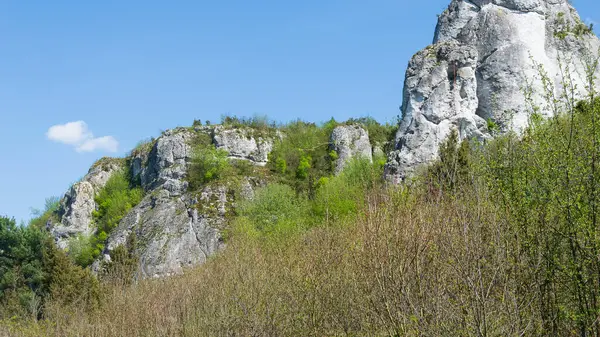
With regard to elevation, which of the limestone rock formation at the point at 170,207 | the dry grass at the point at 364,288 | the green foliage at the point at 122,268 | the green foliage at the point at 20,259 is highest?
the limestone rock formation at the point at 170,207

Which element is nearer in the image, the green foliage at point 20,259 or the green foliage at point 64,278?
the green foliage at point 64,278

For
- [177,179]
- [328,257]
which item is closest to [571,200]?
[328,257]

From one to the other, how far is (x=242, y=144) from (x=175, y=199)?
10.1 metres

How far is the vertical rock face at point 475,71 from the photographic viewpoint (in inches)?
1571

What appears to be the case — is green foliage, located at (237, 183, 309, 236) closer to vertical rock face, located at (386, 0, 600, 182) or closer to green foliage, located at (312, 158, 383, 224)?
green foliage, located at (312, 158, 383, 224)

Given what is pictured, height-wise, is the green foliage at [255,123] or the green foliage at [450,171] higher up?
the green foliage at [255,123]

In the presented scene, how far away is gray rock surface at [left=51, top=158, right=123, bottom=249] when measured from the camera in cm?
6656

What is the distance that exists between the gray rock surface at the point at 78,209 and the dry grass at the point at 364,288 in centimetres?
4945

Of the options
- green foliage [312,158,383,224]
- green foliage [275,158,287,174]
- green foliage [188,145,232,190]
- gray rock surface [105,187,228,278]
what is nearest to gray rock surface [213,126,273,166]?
green foliage [275,158,287,174]

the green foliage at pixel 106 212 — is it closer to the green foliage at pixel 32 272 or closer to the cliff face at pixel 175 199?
the cliff face at pixel 175 199

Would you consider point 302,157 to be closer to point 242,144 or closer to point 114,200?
point 242,144

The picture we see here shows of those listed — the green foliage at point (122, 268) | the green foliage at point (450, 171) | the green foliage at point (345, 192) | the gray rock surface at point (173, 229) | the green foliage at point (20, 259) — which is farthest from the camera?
the gray rock surface at point (173, 229)

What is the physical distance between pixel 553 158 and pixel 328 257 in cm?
594

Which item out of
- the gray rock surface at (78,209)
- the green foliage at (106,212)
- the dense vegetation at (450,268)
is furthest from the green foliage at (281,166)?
the dense vegetation at (450,268)
